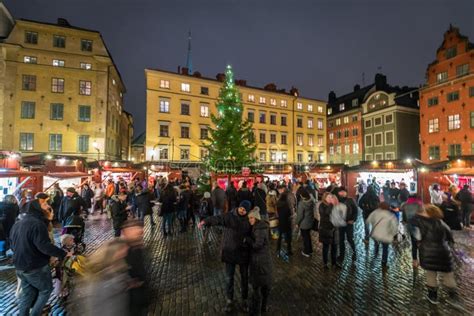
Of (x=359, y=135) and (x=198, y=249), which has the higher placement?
(x=359, y=135)

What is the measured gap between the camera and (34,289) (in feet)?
12.8

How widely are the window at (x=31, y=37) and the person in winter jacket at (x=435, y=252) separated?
36.5 metres

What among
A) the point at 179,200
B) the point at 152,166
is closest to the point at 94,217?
the point at 179,200

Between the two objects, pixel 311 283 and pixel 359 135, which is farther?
pixel 359 135

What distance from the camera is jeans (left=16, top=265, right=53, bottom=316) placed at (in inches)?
148

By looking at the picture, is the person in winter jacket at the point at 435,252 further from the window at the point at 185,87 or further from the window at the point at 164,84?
the window at the point at 185,87

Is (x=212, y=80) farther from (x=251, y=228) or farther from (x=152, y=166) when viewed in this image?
(x=251, y=228)

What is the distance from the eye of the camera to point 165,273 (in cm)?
646

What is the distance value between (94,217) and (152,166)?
12.6 metres

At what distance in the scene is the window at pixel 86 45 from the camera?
1118 inches

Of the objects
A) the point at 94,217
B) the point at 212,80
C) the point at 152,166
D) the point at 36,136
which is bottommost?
the point at 94,217

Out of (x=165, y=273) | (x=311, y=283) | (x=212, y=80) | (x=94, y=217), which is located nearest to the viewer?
(x=311, y=283)

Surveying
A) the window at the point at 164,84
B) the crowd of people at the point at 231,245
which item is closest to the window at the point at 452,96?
the crowd of people at the point at 231,245

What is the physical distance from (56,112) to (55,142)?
3342 millimetres
